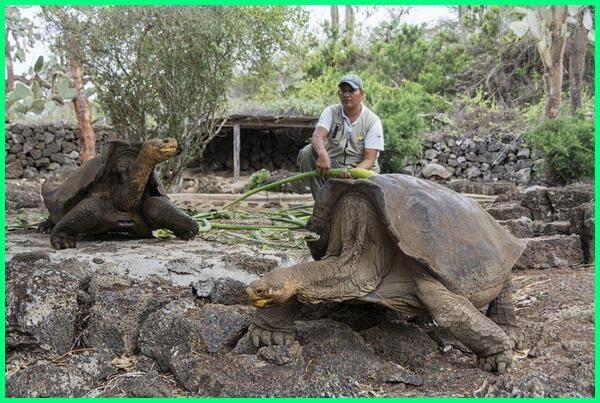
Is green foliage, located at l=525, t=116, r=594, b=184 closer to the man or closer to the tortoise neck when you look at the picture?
the man

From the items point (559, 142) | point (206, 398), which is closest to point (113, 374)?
point (206, 398)

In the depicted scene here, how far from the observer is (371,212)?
8.53 ft

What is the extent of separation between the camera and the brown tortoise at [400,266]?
2426 mm

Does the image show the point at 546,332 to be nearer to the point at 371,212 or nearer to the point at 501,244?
the point at 501,244

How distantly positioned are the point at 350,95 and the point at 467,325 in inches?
89.8

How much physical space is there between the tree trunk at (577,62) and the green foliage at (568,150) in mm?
3727

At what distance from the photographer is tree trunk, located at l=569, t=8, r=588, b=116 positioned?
14.8 meters

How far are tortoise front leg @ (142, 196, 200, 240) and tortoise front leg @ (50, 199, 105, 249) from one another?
0.32m

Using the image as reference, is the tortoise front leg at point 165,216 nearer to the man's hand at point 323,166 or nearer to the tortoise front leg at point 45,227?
the tortoise front leg at point 45,227

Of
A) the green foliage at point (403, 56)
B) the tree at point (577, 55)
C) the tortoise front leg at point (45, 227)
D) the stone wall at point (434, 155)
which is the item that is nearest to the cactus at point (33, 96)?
the tortoise front leg at point (45, 227)

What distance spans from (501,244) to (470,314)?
62 cm

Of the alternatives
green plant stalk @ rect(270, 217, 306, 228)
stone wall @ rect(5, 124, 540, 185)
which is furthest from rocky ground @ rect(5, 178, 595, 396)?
stone wall @ rect(5, 124, 540, 185)

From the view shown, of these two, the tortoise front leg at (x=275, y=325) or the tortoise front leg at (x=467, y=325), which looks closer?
the tortoise front leg at (x=467, y=325)

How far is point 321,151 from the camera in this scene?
4.08 metres
